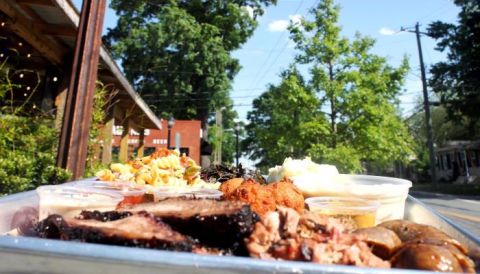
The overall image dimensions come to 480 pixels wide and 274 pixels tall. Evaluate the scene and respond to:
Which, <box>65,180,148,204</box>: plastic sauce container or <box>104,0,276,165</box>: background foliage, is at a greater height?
<box>104,0,276,165</box>: background foliage

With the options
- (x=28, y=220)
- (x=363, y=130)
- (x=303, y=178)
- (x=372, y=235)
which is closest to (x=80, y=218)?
(x=28, y=220)

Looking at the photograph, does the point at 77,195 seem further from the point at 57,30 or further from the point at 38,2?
the point at 57,30

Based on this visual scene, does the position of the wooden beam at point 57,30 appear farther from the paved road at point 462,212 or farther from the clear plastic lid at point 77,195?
the paved road at point 462,212

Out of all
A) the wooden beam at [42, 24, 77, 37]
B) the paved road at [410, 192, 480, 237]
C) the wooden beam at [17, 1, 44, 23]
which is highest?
the wooden beam at [17, 1, 44, 23]

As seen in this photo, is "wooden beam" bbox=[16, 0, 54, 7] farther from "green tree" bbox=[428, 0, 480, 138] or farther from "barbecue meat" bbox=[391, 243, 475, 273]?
"green tree" bbox=[428, 0, 480, 138]

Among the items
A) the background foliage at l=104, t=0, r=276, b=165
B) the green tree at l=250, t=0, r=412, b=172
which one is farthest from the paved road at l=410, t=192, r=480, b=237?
the background foliage at l=104, t=0, r=276, b=165

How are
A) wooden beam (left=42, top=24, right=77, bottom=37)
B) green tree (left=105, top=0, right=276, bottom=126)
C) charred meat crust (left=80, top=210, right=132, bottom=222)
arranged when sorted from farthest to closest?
1. green tree (left=105, top=0, right=276, bottom=126)
2. wooden beam (left=42, top=24, right=77, bottom=37)
3. charred meat crust (left=80, top=210, right=132, bottom=222)

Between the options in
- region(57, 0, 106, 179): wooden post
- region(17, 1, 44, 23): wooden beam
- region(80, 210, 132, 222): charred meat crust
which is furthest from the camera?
region(17, 1, 44, 23): wooden beam

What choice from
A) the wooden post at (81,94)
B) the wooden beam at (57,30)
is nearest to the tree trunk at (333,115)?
the wooden beam at (57,30)

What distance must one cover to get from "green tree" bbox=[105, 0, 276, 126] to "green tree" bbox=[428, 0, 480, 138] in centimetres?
1468

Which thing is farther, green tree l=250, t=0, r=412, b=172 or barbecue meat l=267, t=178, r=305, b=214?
green tree l=250, t=0, r=412, b=172

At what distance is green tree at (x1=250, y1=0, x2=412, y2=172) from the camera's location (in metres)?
20.6

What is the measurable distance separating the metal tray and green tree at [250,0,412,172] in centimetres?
1992

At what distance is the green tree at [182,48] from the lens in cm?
3066
